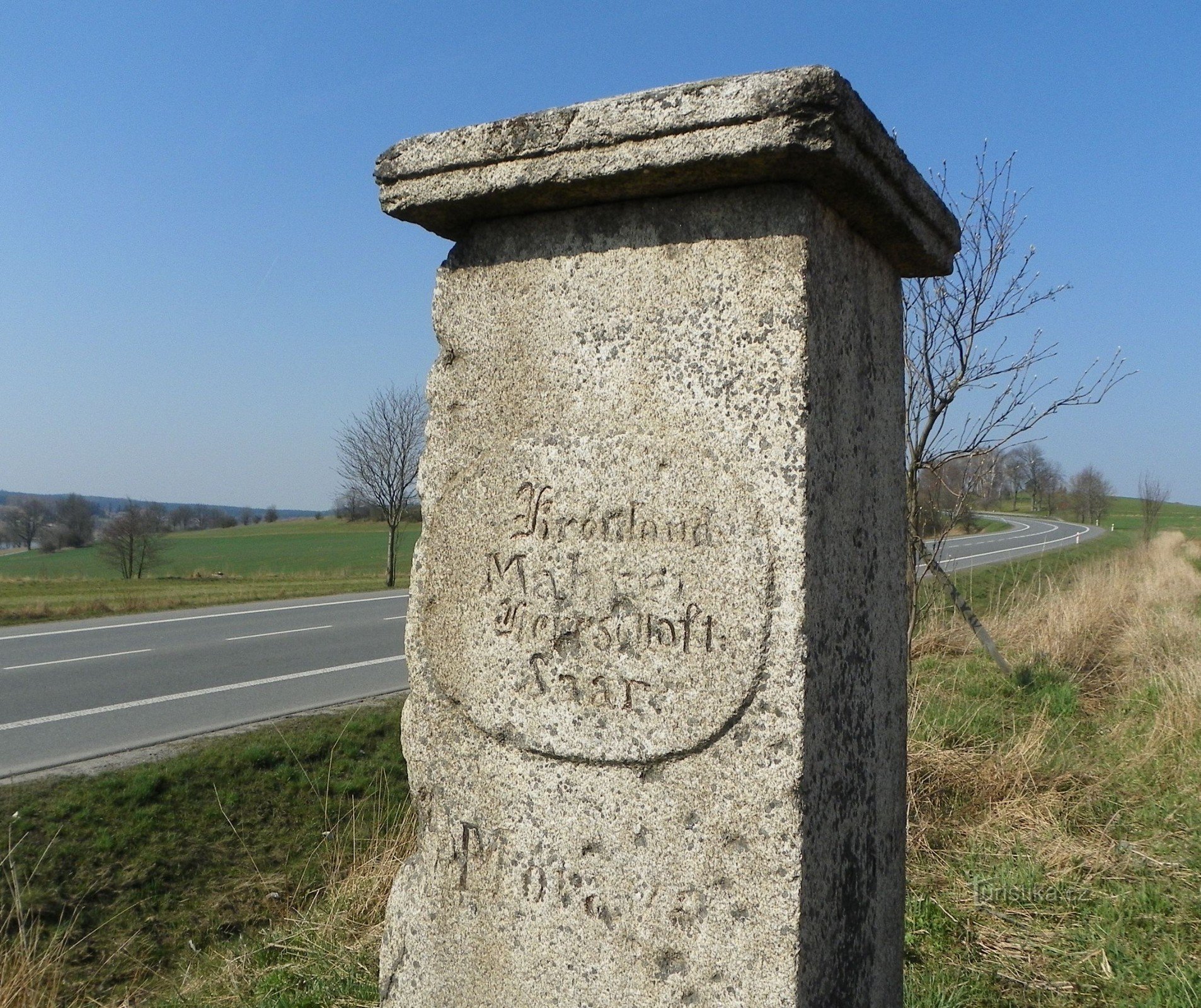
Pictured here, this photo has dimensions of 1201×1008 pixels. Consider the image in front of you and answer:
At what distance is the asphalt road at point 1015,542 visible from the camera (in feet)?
68.1

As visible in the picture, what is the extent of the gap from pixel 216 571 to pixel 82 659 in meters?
15.5

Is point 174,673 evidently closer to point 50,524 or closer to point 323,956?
point 323,956

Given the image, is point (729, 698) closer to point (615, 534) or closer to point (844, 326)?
point (615, 534)

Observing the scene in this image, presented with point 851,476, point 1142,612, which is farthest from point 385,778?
point 1142,612

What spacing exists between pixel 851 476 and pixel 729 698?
47 centimetres

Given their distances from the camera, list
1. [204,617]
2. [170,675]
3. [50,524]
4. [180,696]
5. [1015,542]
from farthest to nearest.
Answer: [50,524]
[1015,542]
[204,617]
[170,675]
[180,696]

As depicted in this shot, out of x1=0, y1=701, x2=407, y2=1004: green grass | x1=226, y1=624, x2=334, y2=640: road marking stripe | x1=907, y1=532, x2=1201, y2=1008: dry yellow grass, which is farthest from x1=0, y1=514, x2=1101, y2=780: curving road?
x1=907, y1=532, x2=1201, y2=1008: dry yellow grass

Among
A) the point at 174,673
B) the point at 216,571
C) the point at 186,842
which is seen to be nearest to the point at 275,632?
the point at 174,673

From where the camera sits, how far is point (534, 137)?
1.71 metres

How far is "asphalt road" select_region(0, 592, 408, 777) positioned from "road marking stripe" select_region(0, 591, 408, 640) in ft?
0.13

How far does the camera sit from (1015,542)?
30297mm

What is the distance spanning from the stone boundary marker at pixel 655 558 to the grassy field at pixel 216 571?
12.2 meters

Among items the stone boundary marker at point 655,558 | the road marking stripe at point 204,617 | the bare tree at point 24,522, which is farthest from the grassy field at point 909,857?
the bare tree at point 24,522

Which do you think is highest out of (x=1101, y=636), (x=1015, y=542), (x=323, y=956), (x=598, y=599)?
(x=598, y=599)
